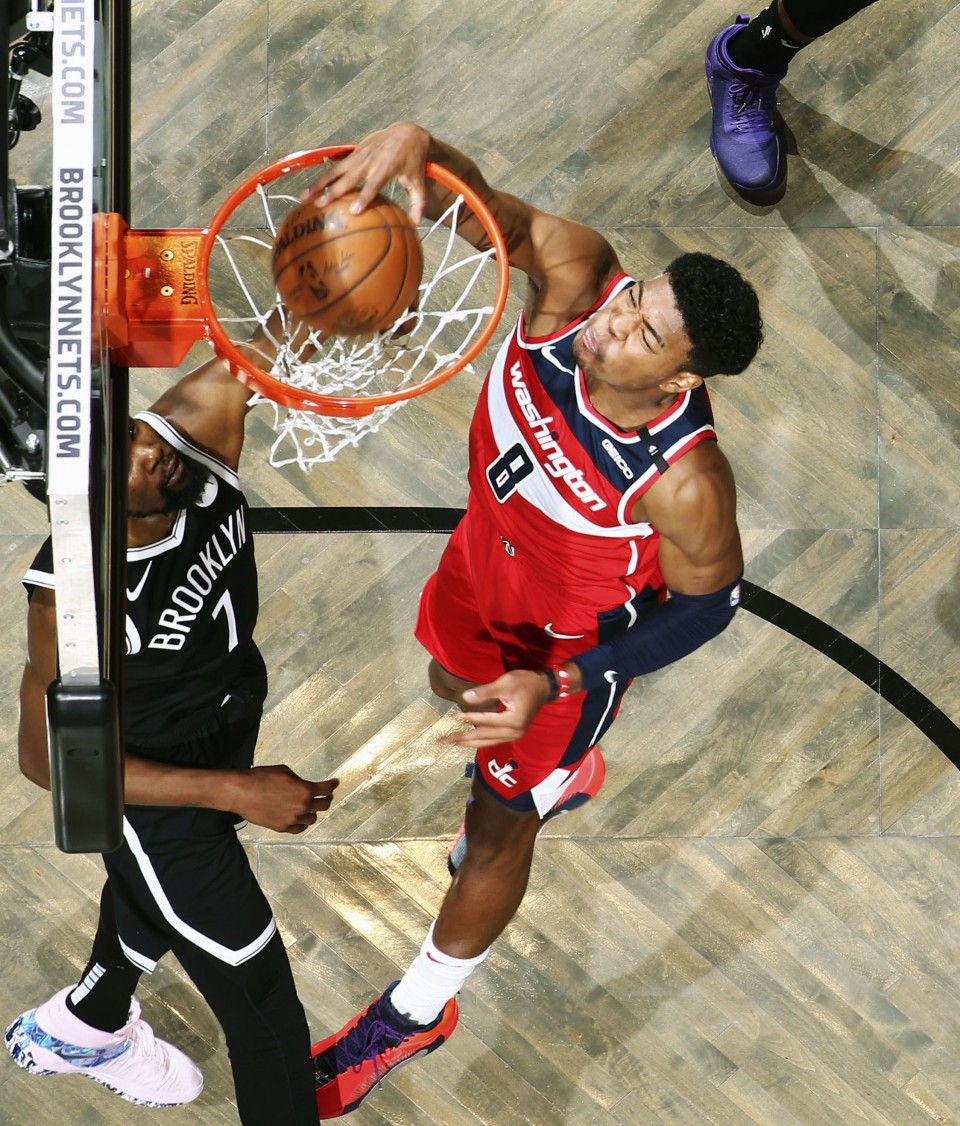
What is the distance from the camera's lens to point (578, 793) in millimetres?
3334

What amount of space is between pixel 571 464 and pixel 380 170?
2.73ft

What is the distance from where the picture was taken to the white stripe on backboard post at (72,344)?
1.72 metres

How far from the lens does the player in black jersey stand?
267cm

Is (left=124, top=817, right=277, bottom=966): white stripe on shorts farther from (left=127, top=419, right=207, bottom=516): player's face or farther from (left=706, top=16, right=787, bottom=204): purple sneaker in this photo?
(left=706, top=16, right=787, bottom=204): purple sneaker

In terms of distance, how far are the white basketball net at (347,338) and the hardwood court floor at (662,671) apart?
0.77 feet

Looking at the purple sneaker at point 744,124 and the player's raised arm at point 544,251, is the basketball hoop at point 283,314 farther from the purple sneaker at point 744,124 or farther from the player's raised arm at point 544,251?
the purple sneaker at point 744,124

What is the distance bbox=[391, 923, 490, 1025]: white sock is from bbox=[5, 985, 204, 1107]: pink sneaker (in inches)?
26.3

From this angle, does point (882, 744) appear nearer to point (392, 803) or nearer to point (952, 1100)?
point (952, 1100)

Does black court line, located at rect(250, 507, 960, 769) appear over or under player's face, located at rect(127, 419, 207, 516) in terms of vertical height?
under

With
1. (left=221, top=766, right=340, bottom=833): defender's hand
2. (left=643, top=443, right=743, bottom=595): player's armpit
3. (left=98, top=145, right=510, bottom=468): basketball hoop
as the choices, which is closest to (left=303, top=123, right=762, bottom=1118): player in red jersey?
(left=643, top=443, right=743, bottom=595): player's armpit

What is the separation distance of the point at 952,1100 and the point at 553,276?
261 centimetres

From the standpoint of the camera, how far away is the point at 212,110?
11.9 ft

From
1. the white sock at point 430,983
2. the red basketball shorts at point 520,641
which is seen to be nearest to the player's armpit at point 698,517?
the red basketball shorts at point 520,641

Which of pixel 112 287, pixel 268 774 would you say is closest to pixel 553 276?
pixel 112 287
